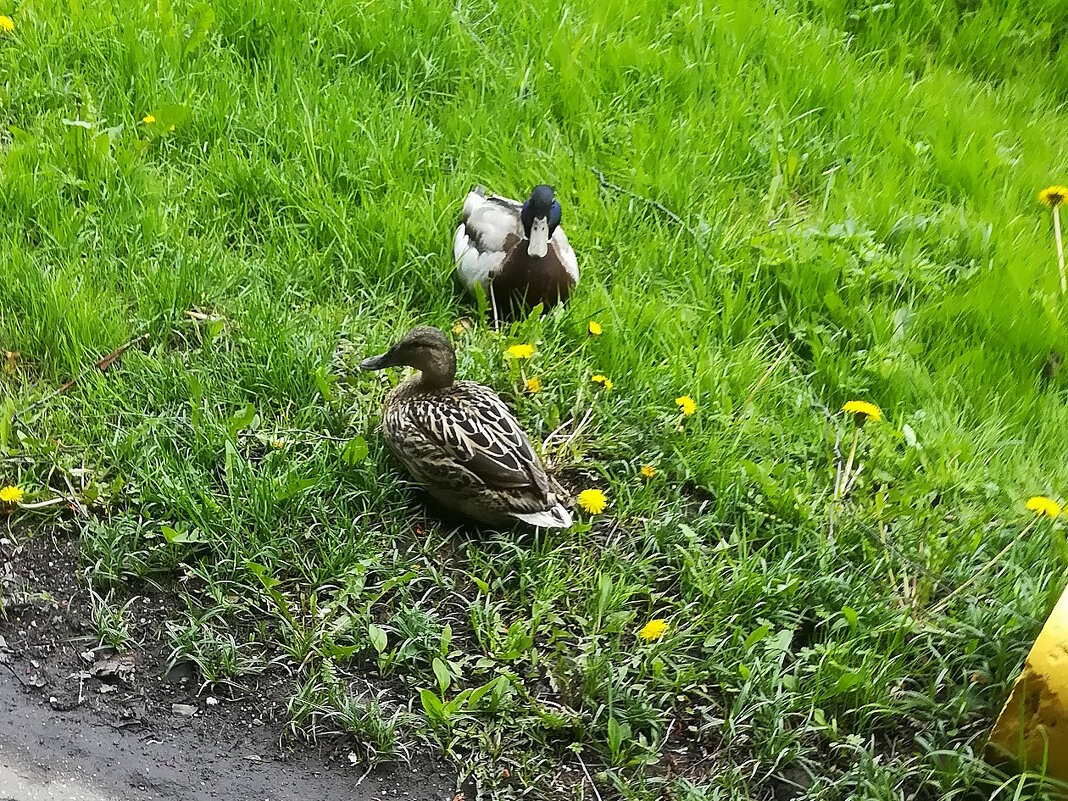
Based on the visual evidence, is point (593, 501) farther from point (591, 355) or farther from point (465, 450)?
point (591, 355)

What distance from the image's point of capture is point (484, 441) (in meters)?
2.56

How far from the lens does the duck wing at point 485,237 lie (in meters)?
3.10

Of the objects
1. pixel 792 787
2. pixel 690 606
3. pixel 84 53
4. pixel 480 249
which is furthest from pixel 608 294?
pixel 84 53

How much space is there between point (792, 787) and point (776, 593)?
479 mm

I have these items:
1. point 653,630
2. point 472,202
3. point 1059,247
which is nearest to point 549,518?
point 653,630

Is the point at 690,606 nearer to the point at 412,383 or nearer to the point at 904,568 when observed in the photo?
the point at 904,568

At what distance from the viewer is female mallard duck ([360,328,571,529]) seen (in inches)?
99.7

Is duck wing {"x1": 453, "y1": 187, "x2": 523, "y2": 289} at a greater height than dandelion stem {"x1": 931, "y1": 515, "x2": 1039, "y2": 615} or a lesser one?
greater

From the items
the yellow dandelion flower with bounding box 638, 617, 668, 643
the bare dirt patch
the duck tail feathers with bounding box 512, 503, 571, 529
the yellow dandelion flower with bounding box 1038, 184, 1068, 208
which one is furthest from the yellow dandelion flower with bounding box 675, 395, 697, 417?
the yellow dandelion flower with bounding box 1038, 184, 1068, 208

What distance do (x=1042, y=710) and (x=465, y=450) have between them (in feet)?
4.70

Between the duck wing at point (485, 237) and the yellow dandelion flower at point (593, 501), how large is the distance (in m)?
0.85

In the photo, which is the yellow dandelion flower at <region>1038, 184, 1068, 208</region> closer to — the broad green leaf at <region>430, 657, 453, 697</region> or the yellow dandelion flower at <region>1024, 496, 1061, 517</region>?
the yellow dandelion flower at <region>1024, 496, 1061, 517</region>

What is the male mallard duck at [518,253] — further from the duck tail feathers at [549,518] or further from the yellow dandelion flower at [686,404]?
the duck tail feathers at [549,518]

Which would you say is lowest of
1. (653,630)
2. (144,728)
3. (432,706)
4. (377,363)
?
(144,728)
